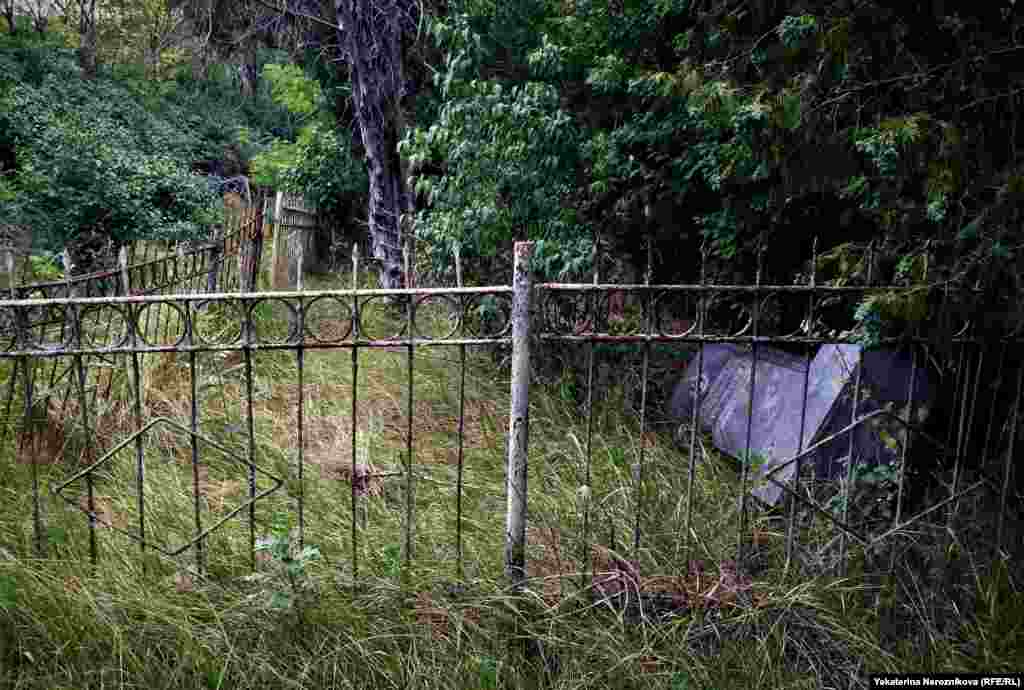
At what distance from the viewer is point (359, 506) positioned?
12.1 feet

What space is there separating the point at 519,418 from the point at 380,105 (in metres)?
6.27

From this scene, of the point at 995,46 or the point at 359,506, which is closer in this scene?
the point at 995,46

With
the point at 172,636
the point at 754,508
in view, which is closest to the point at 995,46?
the point at 754,508

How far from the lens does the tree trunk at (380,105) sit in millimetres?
8008

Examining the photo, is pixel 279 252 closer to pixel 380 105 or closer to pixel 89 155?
pixel 380 105

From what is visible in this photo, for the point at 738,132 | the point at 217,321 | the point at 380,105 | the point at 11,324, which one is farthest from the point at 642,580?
the point at 380,105

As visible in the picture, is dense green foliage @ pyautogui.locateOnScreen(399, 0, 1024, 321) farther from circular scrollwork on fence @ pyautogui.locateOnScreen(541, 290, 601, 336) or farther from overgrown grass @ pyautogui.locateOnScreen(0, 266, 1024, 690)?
overgrown grass @ pyautogui.locateOnScreen(0, 266, 1024, 690)

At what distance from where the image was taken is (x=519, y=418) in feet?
9.63

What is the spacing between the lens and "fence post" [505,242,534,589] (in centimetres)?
286

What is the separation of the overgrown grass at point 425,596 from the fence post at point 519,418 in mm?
109

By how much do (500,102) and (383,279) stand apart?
3841 mm

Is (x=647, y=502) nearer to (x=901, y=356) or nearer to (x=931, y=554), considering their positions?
(x=931, y=554)

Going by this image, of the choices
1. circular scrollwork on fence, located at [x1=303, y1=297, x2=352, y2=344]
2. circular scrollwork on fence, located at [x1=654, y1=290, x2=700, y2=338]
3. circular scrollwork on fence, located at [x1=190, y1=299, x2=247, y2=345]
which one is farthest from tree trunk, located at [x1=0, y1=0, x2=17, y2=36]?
circular scrollwork on fence, located at [x1=654, y1=290, x2=700, y2=338]

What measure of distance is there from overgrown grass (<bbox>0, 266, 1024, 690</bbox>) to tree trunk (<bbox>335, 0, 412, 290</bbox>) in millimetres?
4927
